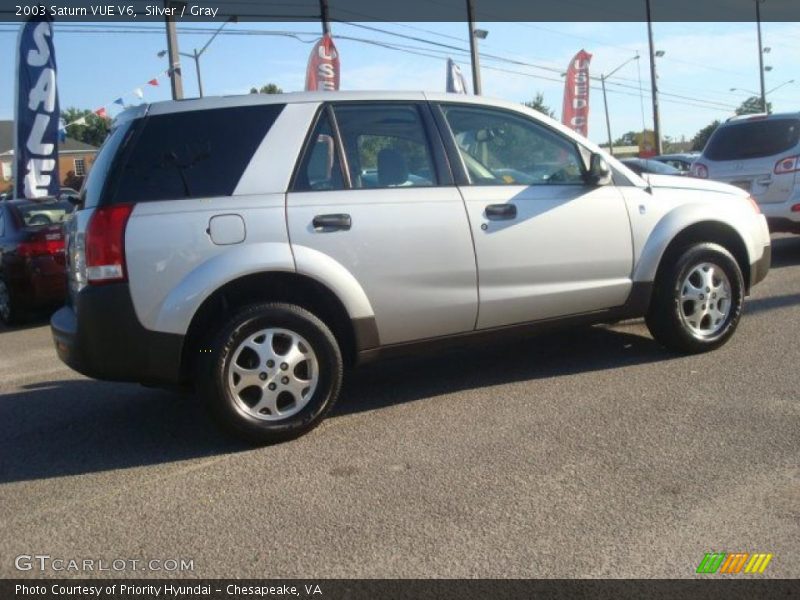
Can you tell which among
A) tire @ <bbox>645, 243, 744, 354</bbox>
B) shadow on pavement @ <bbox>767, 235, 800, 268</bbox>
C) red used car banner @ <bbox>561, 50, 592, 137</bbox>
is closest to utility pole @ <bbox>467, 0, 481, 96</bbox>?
red used car banner @ <bbox>561, 50, 592, 137</bbox>

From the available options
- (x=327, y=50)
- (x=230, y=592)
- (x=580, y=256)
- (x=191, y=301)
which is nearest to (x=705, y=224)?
(x=580, y=256)

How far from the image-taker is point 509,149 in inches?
200

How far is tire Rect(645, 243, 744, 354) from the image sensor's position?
5430 millimetres

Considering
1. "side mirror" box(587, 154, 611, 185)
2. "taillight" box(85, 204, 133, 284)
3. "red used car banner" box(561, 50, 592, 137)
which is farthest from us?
"red used car banner" box(561, 50, 592, 137)

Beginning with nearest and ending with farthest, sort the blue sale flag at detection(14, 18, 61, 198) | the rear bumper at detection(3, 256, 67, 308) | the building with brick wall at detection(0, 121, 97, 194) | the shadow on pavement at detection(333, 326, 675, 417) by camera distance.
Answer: the shadow on pavement at detection(333, 326, 675, 417) → the rear bumper at detection(3, 256, 67, 308) → the blue sale flag at detection(14, 18, 61, 198) → the building with brick wall at detection(0, 121, 97, 194)

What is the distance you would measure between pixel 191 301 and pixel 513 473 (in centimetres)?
186

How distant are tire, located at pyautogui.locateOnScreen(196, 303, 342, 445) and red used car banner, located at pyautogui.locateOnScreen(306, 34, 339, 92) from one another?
12.4 metres

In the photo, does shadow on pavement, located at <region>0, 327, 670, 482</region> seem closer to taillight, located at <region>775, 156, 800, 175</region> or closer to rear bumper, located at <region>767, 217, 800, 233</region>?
rear bumper, located at <region>767, 217, 800, 233</region>

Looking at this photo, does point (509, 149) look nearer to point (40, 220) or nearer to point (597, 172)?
point (597, 172)

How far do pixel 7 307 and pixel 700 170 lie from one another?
8786mm

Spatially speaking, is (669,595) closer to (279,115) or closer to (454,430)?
(454,430)

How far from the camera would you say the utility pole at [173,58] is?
652 inches

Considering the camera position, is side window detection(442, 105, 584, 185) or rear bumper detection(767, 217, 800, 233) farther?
rear bumper detection(767, 217, 800, 233)

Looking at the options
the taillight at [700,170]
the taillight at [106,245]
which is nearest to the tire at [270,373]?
the taillight at [106,245]
